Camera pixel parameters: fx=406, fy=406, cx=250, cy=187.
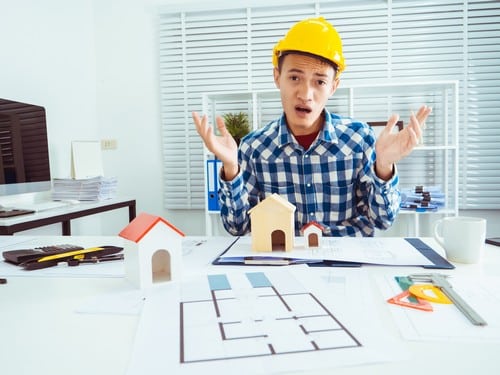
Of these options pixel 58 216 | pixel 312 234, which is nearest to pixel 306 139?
pixel 312 234

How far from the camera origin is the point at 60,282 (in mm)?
812

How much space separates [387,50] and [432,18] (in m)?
0.39

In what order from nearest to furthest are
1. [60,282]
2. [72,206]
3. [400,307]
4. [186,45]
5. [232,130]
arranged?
[400,307] → [60,282] → [72,206] → [232,130] → [186,45]

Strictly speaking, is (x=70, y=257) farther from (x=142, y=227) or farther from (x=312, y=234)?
(x=312, y=234)

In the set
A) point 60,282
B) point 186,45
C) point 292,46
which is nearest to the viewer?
point 60,282

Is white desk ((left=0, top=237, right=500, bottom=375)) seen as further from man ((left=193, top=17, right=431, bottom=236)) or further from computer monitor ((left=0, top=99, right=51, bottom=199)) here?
computer monitor ((left=0, top=99, right=51, bottom=199))

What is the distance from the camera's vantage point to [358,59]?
10.5ft

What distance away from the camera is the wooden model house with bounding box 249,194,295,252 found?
1.01 m

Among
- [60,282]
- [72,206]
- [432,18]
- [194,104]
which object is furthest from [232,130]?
[60,282]

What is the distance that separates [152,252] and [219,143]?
1.47 ft

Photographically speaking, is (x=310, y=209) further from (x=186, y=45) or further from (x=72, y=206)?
(x=186, y=45)

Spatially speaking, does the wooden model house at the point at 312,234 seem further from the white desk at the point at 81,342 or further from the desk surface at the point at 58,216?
the desk surface at the point at 58,216

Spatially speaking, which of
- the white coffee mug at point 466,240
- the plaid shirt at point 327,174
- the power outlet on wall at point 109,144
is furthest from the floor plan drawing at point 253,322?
the power outlet on wall at point 109,144

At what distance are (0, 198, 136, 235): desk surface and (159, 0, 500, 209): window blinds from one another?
2.81 feet
